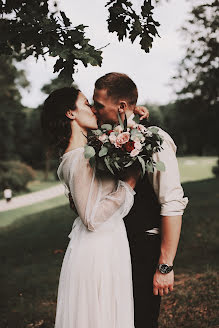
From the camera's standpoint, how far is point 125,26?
3.91 metres

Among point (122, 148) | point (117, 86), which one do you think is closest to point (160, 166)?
point (122, 148)

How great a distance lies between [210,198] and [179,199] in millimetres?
15074

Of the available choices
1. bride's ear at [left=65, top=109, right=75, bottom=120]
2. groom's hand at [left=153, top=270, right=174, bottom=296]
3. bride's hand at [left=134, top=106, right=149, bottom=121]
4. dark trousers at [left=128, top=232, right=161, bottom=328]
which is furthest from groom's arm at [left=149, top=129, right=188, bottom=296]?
bride's ear at [left=65, top=109, right=75, bottom=120]

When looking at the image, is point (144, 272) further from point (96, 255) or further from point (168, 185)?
point (168, 185)

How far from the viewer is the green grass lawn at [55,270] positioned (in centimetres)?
585

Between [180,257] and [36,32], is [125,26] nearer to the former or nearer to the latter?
[36,32]

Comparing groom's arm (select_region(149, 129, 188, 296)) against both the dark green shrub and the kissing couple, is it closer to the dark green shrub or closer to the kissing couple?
the kissing couple

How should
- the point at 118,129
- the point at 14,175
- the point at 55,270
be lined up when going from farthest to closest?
the point at 14,175
the point at 55,270
the point at 118,129

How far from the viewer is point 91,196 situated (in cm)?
283

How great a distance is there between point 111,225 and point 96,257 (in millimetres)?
250

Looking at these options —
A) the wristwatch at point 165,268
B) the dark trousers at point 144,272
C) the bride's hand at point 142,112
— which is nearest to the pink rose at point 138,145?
the bride's hand at point 142,112

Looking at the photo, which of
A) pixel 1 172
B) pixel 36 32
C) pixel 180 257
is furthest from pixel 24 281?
pixel 1 172

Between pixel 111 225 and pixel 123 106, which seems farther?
pixel 123 106

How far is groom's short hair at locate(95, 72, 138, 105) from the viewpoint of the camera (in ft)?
10.3
